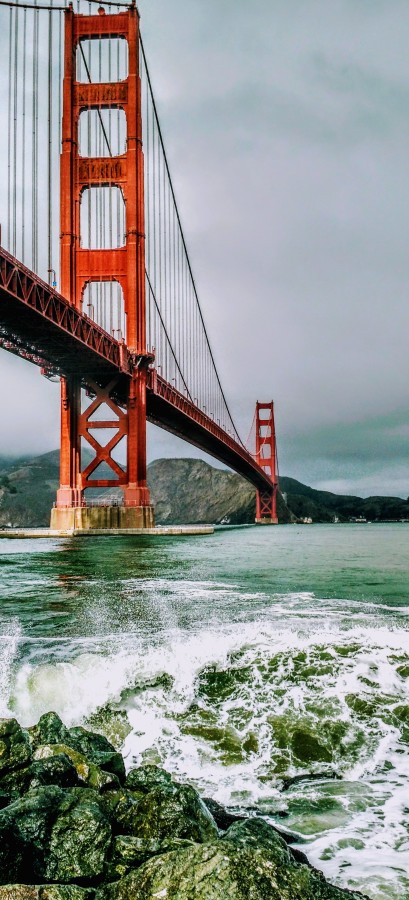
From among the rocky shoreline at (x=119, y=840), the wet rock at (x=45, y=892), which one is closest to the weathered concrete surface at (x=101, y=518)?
the rocky shoreline at (x=119, y=840)

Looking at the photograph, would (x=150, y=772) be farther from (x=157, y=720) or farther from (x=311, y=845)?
(x=157, y=720)

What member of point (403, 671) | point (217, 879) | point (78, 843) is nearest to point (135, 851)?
point (78, 843)

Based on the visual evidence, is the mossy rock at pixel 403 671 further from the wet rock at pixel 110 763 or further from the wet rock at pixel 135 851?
the wet rock at pixel 135 851

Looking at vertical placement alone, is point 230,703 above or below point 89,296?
below

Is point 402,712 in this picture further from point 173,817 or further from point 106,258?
point 106,258

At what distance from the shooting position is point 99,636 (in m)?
5.79

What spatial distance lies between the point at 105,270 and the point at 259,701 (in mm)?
28035

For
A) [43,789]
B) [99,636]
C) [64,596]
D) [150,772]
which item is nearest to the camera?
[43,789]

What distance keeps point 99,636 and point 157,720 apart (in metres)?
1.99

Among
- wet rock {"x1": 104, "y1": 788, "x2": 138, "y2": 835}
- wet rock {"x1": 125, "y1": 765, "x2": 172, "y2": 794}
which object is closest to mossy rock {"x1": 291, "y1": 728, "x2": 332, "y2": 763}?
wet rock {"x1": 125, "y1": 765, "x2": 172, "y2": 794}

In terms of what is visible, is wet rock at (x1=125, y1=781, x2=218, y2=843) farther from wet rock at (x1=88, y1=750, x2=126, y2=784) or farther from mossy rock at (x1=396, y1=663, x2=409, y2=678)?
mossy rock at (x1=396, y1=663, x2=409, y2=678)

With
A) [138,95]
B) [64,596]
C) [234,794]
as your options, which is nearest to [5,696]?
[234,794]

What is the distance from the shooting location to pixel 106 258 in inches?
1187

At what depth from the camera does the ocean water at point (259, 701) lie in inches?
115
